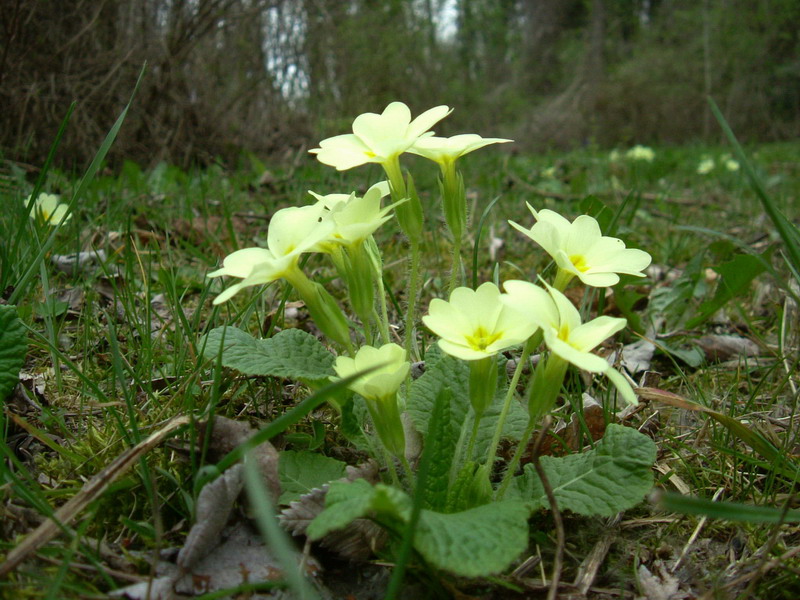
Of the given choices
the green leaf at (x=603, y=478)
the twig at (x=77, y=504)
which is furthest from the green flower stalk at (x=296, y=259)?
the green leaf at (x=603, y=478)

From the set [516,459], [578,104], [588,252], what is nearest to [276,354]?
[516,459]

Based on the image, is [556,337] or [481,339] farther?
[481,339]

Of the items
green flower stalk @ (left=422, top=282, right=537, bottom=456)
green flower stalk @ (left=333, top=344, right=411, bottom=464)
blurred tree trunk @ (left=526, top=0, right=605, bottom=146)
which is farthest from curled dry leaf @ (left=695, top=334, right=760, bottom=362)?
blurred tree trunk @ (left=526, top=0, right=605, bottom=146)

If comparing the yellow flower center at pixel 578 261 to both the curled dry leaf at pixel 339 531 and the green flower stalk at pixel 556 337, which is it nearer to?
the green flower stalk at pixel 556 337

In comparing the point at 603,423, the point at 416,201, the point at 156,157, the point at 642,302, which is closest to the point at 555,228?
the point at 416,201

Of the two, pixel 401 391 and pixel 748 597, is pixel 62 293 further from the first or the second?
pixel 748 597

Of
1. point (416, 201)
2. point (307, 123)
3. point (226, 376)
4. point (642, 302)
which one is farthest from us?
point (307, 123)

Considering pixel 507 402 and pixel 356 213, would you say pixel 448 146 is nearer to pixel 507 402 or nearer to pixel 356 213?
pixel 356 213
